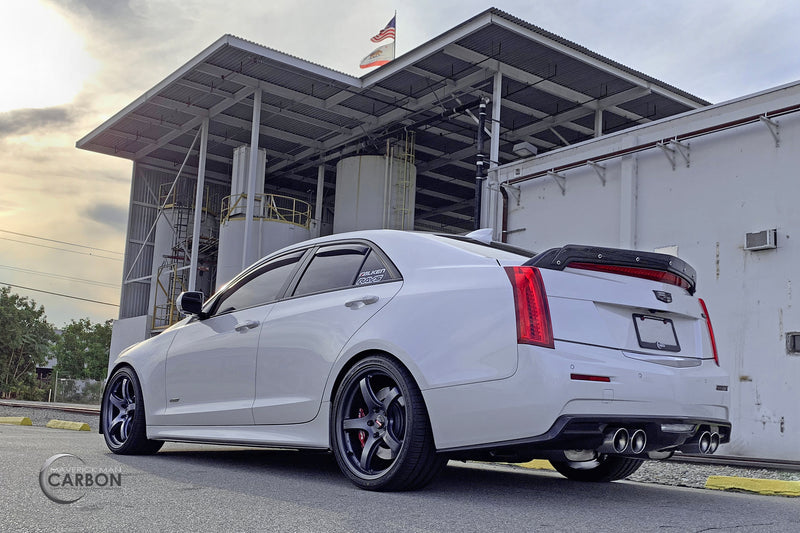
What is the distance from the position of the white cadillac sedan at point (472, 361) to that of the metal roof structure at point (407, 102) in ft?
47.5

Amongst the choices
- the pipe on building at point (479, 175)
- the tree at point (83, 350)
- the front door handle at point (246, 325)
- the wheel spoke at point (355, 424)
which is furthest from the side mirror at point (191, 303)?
the tree at point (83, 350)

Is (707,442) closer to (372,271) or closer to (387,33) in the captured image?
(372,271)

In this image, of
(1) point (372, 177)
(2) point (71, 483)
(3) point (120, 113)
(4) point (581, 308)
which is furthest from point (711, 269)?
(3) point (120, 113)

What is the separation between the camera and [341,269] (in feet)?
16.5

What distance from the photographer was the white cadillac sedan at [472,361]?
3781 mm

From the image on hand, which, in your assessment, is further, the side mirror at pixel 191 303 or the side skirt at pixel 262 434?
the side mirror at pixel 191 303

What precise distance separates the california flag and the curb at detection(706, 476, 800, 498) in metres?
21.3

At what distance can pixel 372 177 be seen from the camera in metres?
26.0

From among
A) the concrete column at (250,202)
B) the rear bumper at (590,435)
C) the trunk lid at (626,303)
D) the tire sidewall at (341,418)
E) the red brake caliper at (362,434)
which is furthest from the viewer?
the concrete column at (250,202)

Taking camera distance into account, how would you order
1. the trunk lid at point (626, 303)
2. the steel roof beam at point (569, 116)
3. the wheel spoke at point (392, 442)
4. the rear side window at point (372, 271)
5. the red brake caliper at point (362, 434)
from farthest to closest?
the steel roof beam at point (569, 116)
the rear side window at point (372, 271)
the red brake caliper at point (362, 434)
the wheel spoke at point (392, 442)
the trunk lid at point (626, 303)

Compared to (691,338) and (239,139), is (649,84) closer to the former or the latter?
(239,139)

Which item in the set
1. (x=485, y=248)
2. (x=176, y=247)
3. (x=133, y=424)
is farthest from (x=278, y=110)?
(x=485, y=248)

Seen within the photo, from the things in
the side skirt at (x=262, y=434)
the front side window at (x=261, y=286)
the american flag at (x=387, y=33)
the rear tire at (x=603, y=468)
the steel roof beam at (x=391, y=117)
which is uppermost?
the american flag at (x=387, y=33)

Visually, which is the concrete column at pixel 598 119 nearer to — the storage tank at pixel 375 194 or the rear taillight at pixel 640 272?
the storage tank at pixel 375 194
